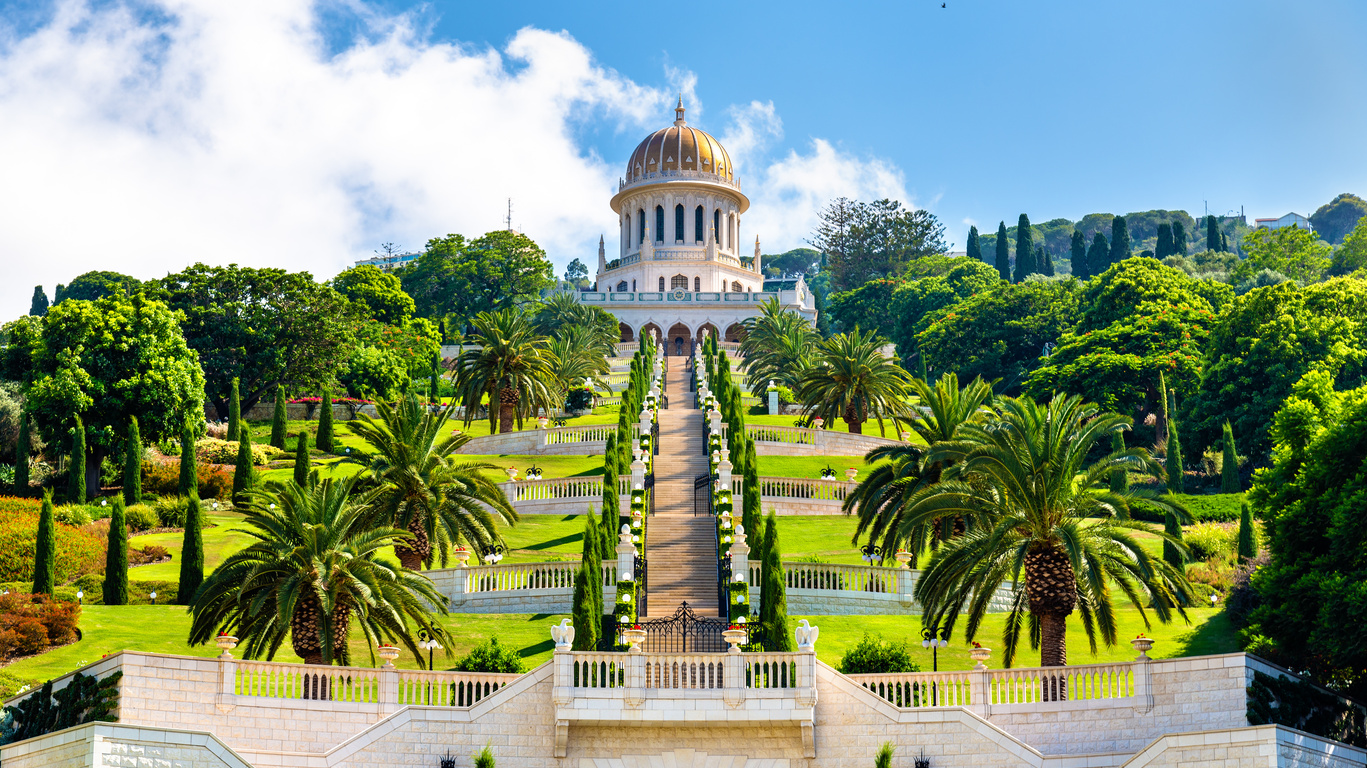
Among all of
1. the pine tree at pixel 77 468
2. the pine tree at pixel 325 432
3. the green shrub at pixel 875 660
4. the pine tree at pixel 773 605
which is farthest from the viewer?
the pine tree at pixel 325 432

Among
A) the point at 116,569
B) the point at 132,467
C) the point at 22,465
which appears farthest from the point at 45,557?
the point at 22,465

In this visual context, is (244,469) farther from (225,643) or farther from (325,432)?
(225,643)

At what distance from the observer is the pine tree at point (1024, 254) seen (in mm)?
117938

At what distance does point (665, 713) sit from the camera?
23.8 meters

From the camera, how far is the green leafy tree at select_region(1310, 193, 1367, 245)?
178 meters

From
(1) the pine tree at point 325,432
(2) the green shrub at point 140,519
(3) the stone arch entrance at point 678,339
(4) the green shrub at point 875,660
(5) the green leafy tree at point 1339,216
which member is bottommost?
(4) the green shrub at point 875,660

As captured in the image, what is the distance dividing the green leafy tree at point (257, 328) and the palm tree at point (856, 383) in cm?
2801

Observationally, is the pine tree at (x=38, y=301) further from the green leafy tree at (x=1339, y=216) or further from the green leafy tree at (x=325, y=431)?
the green leafy tree at (x=1339, y=216)

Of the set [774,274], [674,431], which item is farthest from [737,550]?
[774,274]

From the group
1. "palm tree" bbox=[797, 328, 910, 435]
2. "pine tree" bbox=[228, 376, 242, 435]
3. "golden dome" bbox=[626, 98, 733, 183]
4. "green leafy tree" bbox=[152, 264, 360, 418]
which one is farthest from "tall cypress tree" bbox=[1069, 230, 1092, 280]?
"pine tree" bbox=[228, 376, 242, 435]

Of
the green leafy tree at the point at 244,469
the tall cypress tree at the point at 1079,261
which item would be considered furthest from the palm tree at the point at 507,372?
the tall cypress tree at the point at 1079,261

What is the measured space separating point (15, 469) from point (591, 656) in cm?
3415

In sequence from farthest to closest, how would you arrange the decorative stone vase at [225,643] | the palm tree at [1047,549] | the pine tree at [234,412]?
the pine tree at [234,412] < the palm tree at [1047,549] < the decorative stone vase at [225,643]

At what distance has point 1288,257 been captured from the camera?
3499 inches
